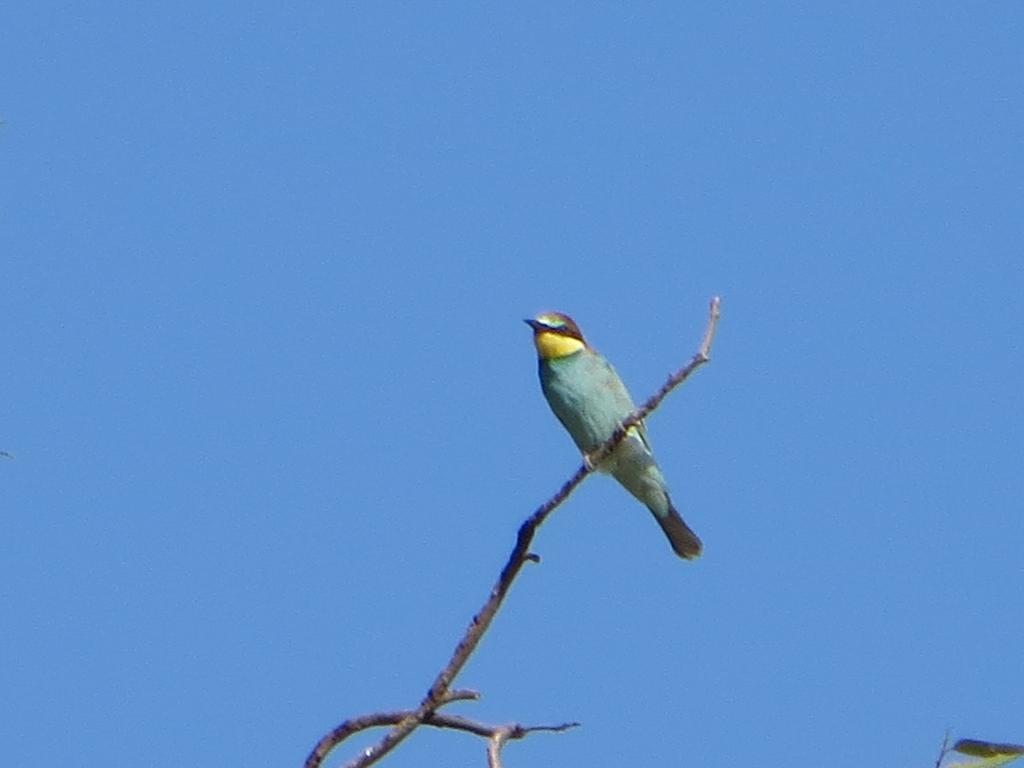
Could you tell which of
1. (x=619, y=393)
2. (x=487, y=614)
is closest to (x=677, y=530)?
(x=619, y=393)

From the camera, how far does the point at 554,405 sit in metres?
7.22

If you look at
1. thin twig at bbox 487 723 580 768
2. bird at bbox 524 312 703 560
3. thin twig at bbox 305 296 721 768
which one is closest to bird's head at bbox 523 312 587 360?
bird at bbox 524 312 703 560

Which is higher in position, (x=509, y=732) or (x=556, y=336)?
(x=556, y=336)

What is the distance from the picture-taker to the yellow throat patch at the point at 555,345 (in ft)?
23.9

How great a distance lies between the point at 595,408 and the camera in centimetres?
704

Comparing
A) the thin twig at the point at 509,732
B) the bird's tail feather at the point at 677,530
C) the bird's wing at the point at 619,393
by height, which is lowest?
the thin twig at the point at 509,732

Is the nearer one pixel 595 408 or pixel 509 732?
pixel 509 732

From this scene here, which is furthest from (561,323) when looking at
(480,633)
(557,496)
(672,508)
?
(480,633)

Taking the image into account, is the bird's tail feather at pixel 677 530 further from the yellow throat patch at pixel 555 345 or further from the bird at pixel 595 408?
the yellow throat patch at pixel 555 345

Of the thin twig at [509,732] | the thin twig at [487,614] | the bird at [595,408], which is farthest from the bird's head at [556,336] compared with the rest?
the thin twig at [509,732]

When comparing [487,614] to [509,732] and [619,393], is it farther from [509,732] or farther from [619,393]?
[619,393]

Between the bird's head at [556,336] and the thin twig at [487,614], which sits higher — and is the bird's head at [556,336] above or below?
above

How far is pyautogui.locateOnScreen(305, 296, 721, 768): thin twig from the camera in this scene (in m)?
2.35

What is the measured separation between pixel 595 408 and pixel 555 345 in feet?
1.29
